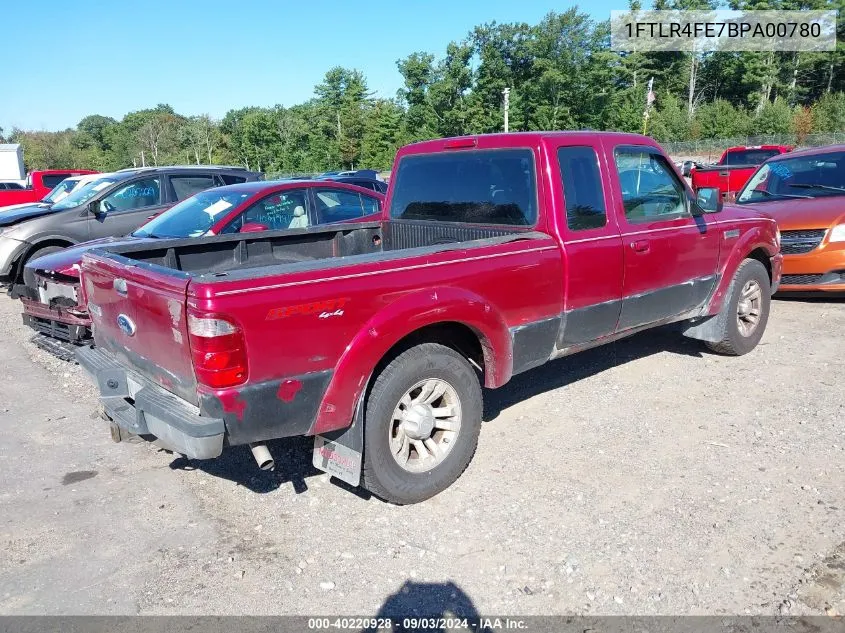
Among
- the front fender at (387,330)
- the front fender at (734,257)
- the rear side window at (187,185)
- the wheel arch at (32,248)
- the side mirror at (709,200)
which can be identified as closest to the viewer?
the front fender at (387,330)

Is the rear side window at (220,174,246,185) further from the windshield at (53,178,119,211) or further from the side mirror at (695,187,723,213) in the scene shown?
the side mirror at (695,187,723,213)

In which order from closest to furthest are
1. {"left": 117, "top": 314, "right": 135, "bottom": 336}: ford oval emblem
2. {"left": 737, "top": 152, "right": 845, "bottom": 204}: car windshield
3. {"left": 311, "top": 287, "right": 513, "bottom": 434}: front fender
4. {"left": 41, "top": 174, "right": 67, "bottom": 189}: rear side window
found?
{"left": 311, "top": 287, "right": 513, "bottom": 434}: front fender < {"left": 117, "top": 314, "right": 135, "bottom": 336}: ford oval emblem < {"left": 737, "top": 152, "right": 845, "bottom": 204}: car windshield < {"left": 41, "top": 174, "right": 67, "bottom": 189}: rear side window

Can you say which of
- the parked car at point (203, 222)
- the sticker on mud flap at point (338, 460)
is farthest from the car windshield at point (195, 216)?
the sticker on mud flap at point (338, 460)

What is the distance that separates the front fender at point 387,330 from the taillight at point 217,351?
1.53 feet

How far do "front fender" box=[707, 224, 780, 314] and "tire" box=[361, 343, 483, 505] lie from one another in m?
2.82

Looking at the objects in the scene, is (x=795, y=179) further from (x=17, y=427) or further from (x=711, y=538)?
(x=17, y=427)

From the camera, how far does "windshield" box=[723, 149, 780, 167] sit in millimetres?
18156

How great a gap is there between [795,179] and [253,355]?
838 centimetres

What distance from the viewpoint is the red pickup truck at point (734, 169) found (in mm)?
17281

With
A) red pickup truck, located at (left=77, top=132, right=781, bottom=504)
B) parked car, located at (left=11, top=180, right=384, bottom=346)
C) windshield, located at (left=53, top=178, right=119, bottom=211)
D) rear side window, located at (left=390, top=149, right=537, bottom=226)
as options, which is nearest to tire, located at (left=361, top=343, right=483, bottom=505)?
red pickup truck, located at (left=77, top=132, right=781, bottom=504)

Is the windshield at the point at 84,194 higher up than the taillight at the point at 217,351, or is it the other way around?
the windshield at the point at 84,194

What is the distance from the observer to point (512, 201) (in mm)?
4387

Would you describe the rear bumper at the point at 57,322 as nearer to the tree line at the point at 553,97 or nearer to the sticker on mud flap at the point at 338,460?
the sticker on mud flap at the point at 338,460

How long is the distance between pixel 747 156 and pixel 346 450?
61.7 feet
